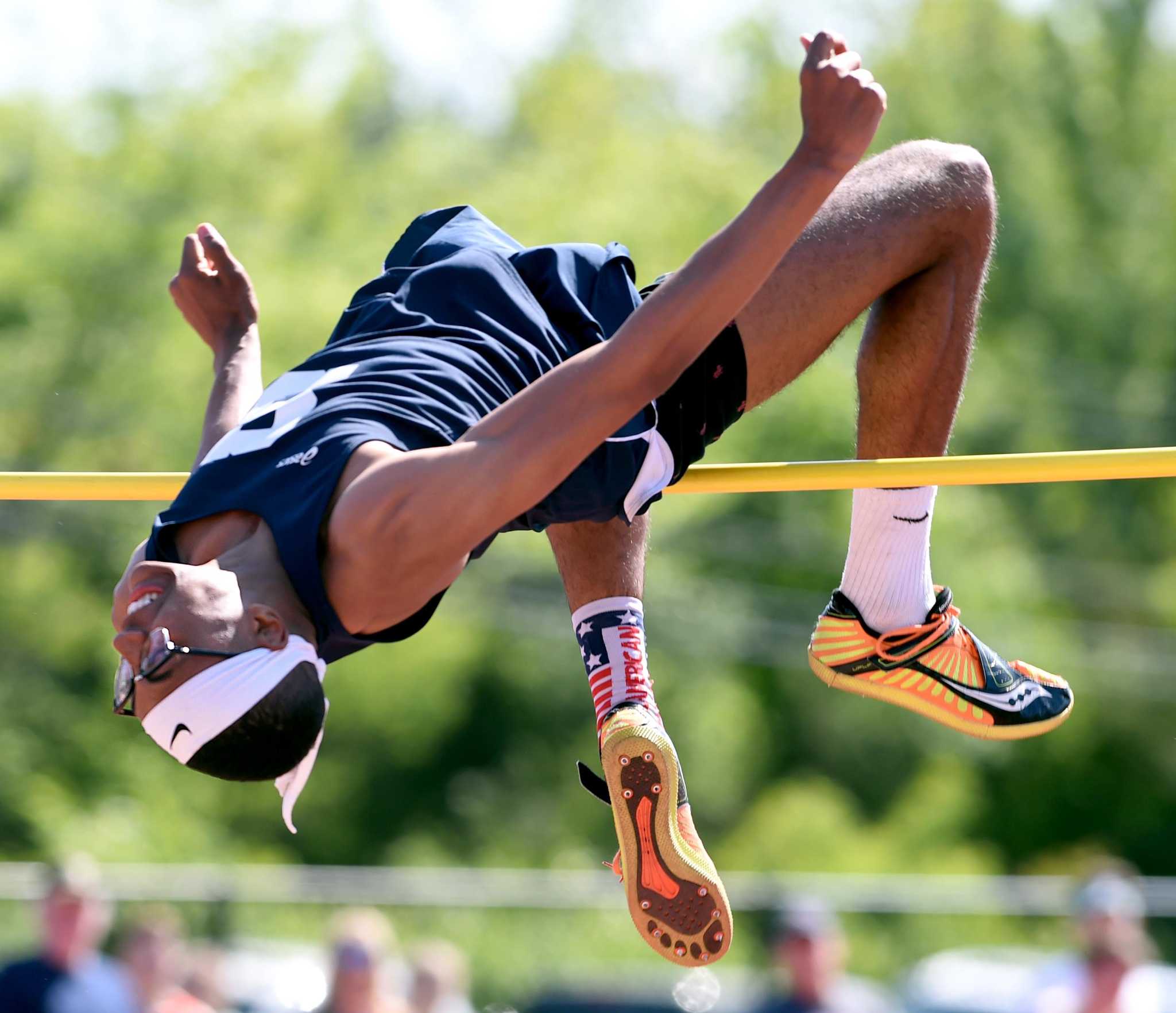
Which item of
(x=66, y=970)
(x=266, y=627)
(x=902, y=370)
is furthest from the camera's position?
(x=66, y=970)

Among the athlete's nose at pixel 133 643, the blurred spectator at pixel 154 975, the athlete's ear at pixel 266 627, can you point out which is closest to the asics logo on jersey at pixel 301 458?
the athlete's ear at pixel 266 627

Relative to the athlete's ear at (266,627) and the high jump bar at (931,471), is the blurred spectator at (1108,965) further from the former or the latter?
the athlete's ear at (266,627)

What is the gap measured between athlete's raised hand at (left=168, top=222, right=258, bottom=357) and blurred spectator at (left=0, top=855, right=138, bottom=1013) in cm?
272

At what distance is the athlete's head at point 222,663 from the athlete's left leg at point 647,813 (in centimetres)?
74

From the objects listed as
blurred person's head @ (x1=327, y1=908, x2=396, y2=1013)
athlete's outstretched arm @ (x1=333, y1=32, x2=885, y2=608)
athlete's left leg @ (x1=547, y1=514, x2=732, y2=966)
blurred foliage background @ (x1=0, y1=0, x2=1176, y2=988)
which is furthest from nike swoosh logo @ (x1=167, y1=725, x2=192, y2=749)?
blurred foliage background @ (x1=0, y1=0, x2=1176, y2=988)

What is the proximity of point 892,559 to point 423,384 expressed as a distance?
1168 millimetres

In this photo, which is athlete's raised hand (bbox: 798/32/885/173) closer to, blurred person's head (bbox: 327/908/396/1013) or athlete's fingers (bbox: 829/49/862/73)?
athlete's fingers (bbox: 829/49/862/73)

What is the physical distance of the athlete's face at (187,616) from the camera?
2863mm

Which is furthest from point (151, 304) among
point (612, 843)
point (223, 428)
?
point (223, 428)

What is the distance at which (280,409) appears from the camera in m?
3.08

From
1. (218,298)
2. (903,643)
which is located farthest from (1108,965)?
(218,298)

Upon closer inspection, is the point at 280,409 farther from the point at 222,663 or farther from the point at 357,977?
the point at 357,977

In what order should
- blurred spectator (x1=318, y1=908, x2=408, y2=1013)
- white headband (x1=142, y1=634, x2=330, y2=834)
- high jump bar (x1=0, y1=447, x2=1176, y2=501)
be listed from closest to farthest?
white headband (x1=142, y1=634, x2=330, y2=834)
high jump bar (x1=0, y1=447, x2=1176, y2=501)
blurred spectator (x1=318, y1=908, x2=408, y2=1013)

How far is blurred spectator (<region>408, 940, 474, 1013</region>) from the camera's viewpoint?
6465 millimetres
